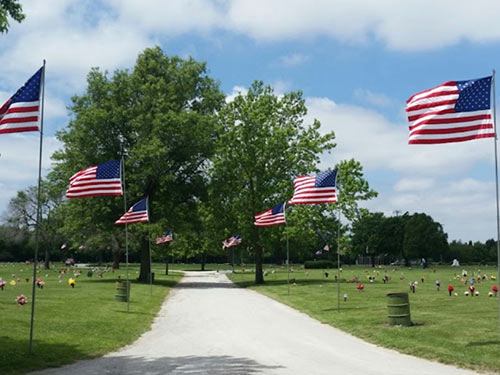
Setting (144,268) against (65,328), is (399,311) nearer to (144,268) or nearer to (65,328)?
(65,328)

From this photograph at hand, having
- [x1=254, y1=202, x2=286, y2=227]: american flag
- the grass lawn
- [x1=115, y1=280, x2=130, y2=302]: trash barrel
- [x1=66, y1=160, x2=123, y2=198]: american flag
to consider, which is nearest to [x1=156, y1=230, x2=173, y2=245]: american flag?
[x1=254, y1=202, x2=286, y2=227]: american flag

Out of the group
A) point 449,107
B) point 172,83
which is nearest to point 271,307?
point 449,107

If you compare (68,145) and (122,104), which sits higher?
(122,104)

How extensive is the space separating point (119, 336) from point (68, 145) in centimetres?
3142

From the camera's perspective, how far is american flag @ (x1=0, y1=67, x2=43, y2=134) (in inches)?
525

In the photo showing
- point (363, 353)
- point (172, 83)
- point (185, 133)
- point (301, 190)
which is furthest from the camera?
point (172, 83)

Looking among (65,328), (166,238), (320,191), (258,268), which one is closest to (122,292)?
(65,328)

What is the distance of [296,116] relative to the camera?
47.6 meters

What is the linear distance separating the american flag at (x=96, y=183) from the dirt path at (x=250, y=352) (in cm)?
508

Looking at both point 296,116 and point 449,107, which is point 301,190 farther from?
point 296,116

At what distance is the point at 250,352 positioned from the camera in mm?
13344

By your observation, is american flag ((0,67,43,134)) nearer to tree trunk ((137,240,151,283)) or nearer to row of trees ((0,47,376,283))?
row of trees ((0,47,376,283))

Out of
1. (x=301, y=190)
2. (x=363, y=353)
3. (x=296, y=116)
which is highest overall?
(x=296, y=116)

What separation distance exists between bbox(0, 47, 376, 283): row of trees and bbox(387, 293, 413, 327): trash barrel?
24.7 meters
